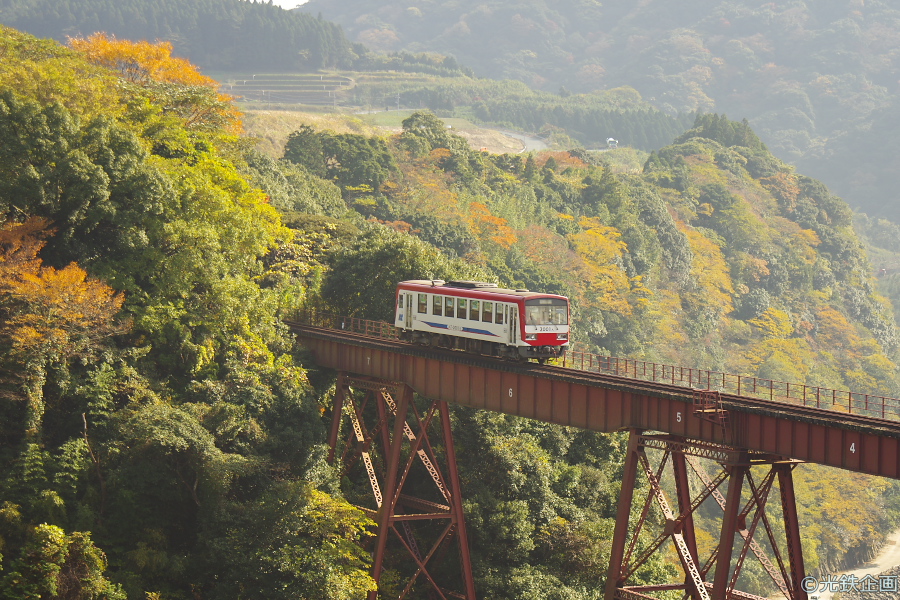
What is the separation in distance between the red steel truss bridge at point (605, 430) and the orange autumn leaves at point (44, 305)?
416 inches

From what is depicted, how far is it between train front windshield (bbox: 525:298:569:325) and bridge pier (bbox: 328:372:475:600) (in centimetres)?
573

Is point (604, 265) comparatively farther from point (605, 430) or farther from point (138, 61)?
point (605, 430)

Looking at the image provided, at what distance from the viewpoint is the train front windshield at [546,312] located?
129ft

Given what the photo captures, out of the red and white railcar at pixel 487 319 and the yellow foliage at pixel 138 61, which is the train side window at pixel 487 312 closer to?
the red and white railcar at pixel 487 319

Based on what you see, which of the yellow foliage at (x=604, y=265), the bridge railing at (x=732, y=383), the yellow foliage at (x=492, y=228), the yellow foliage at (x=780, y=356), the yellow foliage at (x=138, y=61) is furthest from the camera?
the yellow foliage at (x=780, y=356)

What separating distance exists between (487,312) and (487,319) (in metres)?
0.28

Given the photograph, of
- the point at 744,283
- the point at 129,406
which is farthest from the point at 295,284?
the point at 744,283

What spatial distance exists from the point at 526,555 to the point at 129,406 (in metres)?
17.6

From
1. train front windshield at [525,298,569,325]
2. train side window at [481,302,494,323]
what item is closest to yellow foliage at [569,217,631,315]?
train front windshield at [525,298,569,325]

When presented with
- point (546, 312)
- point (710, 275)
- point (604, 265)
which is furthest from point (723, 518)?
point (710, 275)

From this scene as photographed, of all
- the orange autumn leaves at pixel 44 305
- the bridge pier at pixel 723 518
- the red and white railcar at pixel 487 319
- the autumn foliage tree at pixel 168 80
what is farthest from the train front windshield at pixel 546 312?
the autumn foliage tree at pixel 168 80

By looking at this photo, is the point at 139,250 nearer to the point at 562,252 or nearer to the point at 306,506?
the point at 306,506

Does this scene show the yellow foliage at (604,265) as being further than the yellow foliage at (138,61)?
Yes

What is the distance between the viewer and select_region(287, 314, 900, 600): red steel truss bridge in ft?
102
